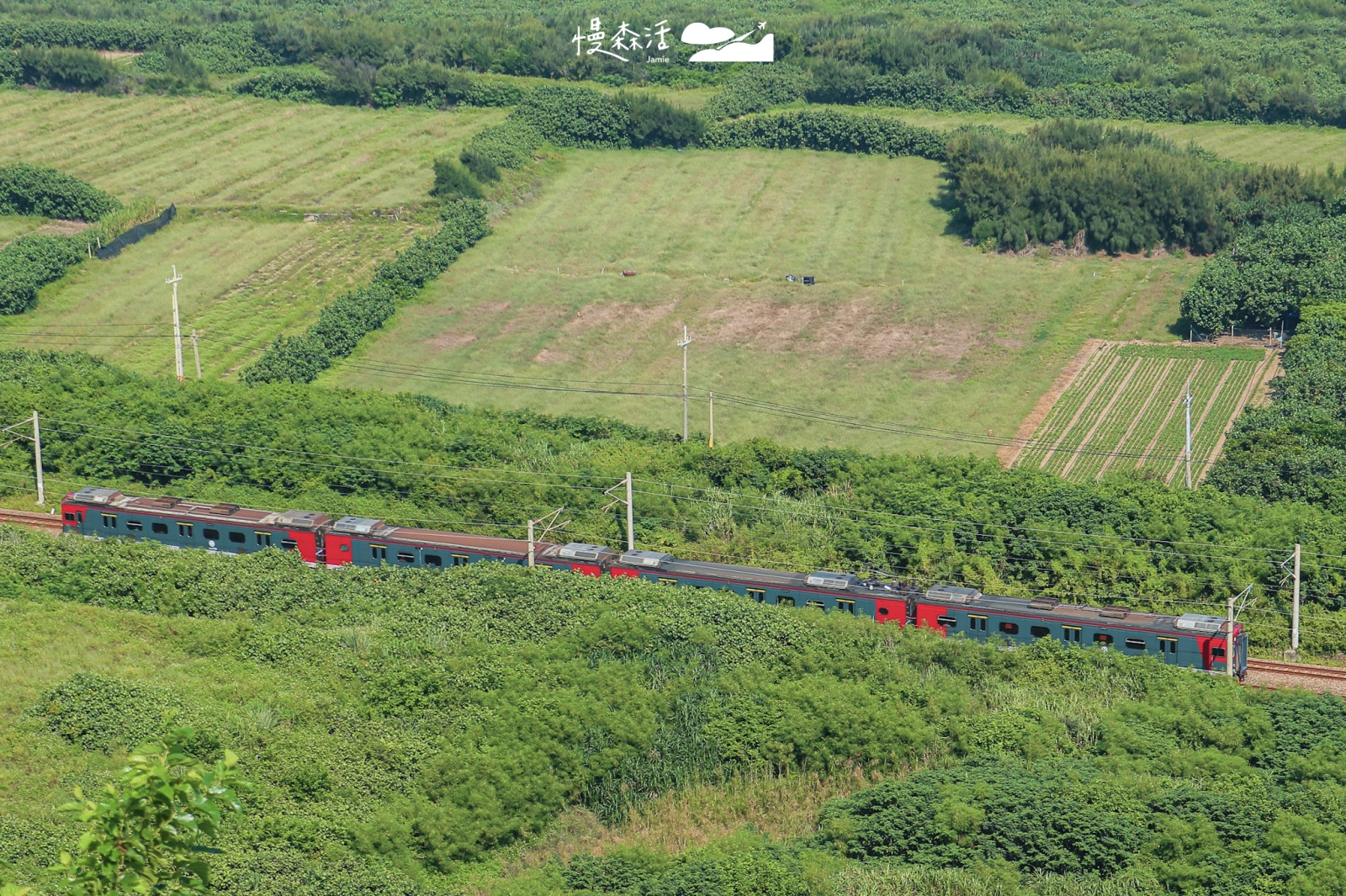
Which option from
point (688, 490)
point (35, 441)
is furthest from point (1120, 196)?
point (35, 441)

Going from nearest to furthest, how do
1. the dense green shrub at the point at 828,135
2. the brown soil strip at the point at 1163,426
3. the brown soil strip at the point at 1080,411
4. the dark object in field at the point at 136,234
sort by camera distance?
the brown soil strip at the point at 1163,426, the brown soil strip at the point at 1080,411, the dark object in field at the point at 136,234, the dense green shrub at the point at 828,135

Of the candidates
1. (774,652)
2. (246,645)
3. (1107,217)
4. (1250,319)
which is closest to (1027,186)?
(1107,217)

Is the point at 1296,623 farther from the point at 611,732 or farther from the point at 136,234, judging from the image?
the point at 136,234

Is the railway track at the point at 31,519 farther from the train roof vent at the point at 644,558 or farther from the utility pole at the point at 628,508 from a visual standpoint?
the train roof vent at the point at 644,558

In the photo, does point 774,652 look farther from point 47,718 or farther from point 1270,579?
point 47,718

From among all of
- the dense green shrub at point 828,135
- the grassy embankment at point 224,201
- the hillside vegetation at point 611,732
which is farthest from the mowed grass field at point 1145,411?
the grassy embankment at point 224,201
